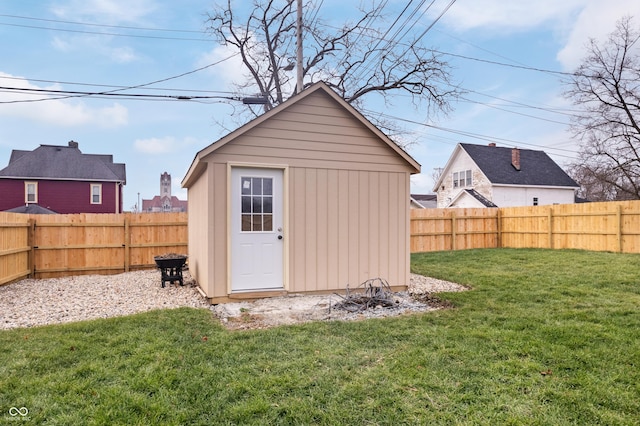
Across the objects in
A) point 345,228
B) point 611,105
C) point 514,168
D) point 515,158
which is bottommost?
point 345,228

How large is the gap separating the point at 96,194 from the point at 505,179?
26.0 metres

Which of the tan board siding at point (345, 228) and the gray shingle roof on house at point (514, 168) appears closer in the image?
the tan board siding at point (345, 228)

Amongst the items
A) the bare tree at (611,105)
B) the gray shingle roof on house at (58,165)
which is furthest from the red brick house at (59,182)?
the bare tree at (611,105)

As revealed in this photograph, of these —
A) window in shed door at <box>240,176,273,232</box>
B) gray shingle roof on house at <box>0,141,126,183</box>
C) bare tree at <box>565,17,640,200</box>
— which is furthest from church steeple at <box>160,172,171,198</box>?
window in shed door at <box>240,176,273,232</box>

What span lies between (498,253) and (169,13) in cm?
1303

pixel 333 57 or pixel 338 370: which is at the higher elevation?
Result: pixel 333 57

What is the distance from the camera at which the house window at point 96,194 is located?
896 inches

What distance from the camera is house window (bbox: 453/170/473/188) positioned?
23.0 metres

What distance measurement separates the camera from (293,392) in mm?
2764

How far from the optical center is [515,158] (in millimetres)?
22938

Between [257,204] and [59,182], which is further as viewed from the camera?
[59,182]

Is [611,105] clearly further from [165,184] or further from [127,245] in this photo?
[165,184]

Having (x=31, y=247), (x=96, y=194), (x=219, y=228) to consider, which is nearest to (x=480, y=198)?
(x=219, y=228)

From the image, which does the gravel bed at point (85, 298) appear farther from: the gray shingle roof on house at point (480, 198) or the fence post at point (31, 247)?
the gray shingle roof on house at point (480, 198)
